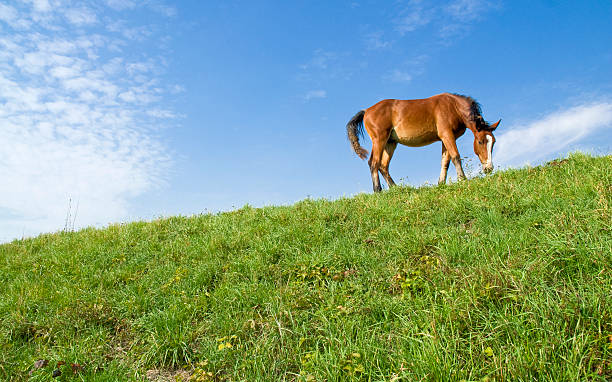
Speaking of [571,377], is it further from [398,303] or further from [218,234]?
[218,234]

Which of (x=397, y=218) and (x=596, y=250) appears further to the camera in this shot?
(x=397, y=218)

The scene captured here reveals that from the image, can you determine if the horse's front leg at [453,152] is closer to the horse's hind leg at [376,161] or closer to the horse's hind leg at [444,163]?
the horse's hind leg at [444,163]

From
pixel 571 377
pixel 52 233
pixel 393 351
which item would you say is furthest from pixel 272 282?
pixel 52 233

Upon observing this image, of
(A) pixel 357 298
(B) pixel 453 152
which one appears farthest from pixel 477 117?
(A) pixel 357 298

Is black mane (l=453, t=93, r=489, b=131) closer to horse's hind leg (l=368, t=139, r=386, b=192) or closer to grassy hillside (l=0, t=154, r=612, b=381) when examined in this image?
horse's hind leg (l=368, t=139, r=386, b=192)

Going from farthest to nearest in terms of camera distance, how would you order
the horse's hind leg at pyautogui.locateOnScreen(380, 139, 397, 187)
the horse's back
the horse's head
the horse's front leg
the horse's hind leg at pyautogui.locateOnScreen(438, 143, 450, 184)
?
1. the horse's hind leg at pyautogui.locateOnScreen(380, 139, 397, 187)
2. the horse's hind leg at pyautogui.locateOnScreen(438, 143, 450, 184)
3. the horse's back
4. the horse's front leg
5. the horse's head

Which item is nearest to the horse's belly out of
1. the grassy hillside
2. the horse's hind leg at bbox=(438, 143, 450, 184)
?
the horse's hind leg at bbox=(438, 143, 450, 184)

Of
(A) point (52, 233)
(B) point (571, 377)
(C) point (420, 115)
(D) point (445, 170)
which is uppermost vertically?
(C) point (420, 115)

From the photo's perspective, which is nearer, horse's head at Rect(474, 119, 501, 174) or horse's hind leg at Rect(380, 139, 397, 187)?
horse's head at Rect(474, 119, 501, 174)

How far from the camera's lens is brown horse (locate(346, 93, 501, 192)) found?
10773 mm

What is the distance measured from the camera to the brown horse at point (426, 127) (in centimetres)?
1077

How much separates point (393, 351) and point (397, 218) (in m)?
3.61

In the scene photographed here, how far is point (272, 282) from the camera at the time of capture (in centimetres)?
491

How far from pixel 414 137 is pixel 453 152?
4.35ft
